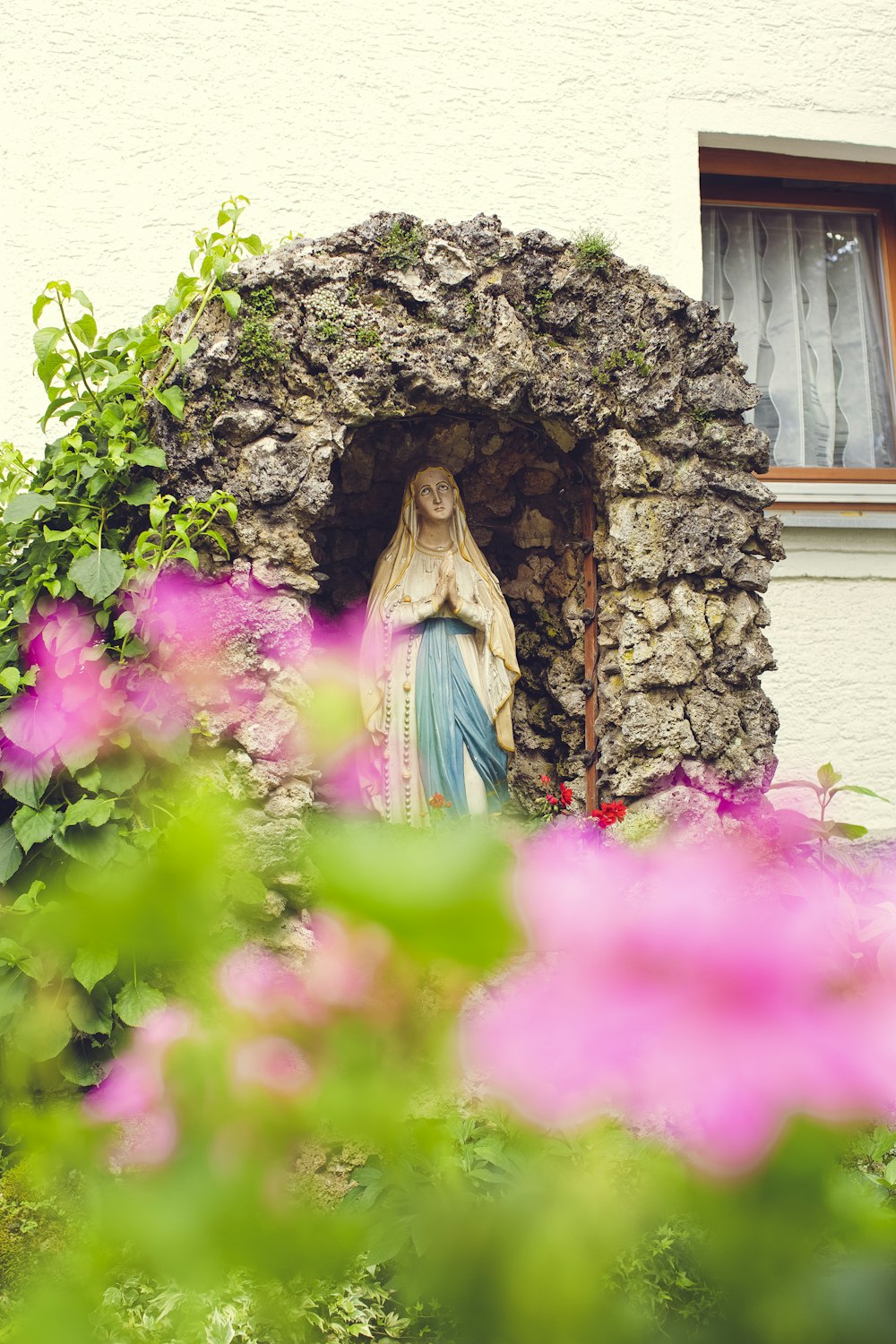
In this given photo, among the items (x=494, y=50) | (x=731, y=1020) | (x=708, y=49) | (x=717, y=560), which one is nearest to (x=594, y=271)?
(x=717, y=560)

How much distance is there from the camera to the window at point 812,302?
473 cm

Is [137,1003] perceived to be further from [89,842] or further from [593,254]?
[593,254]

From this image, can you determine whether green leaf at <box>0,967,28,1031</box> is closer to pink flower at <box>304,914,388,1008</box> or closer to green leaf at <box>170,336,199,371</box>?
green leaf at <box>170,336,199,371</box>

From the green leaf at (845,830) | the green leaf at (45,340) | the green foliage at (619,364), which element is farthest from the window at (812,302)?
the green leaf at (45,340)

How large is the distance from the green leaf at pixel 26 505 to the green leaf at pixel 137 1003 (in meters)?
1.11

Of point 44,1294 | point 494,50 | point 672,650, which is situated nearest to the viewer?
point 44,1294

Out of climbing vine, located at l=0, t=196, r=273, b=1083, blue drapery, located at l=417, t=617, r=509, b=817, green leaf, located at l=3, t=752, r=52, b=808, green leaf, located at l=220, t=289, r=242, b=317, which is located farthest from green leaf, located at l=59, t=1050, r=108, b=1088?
green leaf, located at l=220, t=289, r=242, b=317

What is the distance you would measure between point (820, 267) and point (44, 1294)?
5.25 metres

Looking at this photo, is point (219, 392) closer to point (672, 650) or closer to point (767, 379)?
point (672, 650)

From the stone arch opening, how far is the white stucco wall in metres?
1.08

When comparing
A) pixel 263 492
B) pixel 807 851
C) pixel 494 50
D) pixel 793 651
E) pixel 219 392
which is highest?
pixel 494 50

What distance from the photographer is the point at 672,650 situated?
3.04 meters

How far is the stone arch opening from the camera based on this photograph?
133 inches

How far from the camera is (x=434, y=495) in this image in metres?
3.26
